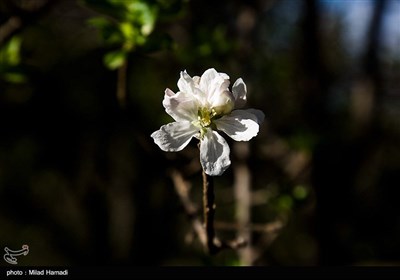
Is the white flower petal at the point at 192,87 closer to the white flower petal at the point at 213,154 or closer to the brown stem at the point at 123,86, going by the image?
the white flower petal at the point at 213,154

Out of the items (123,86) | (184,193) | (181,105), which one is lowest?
(184,193)

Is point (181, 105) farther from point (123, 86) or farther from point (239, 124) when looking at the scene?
point (123, 86)

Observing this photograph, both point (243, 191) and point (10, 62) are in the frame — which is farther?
point (243, 191)

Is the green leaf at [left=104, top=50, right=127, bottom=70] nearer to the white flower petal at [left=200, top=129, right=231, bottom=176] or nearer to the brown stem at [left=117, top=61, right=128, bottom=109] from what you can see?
the brown stem at [left=117, top=61, right=128, bottom=109]

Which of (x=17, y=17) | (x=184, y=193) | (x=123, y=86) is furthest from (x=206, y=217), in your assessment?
(x=17, y=17)

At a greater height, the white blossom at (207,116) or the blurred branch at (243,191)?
the white blossom at (207,116)

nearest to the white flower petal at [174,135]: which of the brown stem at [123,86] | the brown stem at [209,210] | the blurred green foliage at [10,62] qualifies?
the brown stem at [209,210]

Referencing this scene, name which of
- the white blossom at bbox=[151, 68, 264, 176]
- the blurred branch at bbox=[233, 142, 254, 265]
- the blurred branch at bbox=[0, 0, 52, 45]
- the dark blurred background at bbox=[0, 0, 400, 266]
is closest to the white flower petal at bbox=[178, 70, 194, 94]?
the white blossom at bbox=[151, 68, 264, 176]
